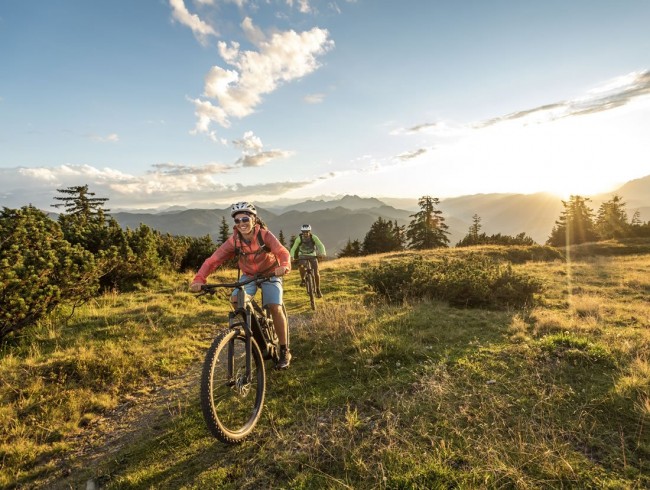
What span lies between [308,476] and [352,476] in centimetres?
51

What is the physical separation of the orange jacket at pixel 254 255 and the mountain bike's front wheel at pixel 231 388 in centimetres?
141

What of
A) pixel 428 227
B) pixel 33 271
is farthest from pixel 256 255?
pixel 428 227

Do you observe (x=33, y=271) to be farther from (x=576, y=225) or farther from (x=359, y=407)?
(x=576, y=225)

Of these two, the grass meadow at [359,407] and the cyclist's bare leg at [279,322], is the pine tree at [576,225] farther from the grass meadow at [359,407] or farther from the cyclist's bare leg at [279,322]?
the cyclist's bare leg at [279,322]

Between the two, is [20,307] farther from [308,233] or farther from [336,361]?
[308,233]

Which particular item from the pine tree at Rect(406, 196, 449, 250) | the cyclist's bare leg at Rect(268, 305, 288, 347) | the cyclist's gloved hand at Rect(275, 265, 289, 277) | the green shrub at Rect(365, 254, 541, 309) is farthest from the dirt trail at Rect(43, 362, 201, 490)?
the pine tree at Rect(406, 196, 449, 250)

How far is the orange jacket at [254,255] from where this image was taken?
18.8ft

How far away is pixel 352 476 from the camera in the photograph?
370 cm

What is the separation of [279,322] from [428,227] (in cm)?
5755

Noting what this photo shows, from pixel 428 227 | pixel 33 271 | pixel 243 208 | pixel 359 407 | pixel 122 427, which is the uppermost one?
pixel 243 208

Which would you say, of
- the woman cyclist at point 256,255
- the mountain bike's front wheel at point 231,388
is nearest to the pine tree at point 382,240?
the woman cyclist at point 256,255

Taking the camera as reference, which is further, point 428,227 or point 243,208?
point 428,227

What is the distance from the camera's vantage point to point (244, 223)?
18.8 feet

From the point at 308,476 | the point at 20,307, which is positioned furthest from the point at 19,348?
the point at 308,476
